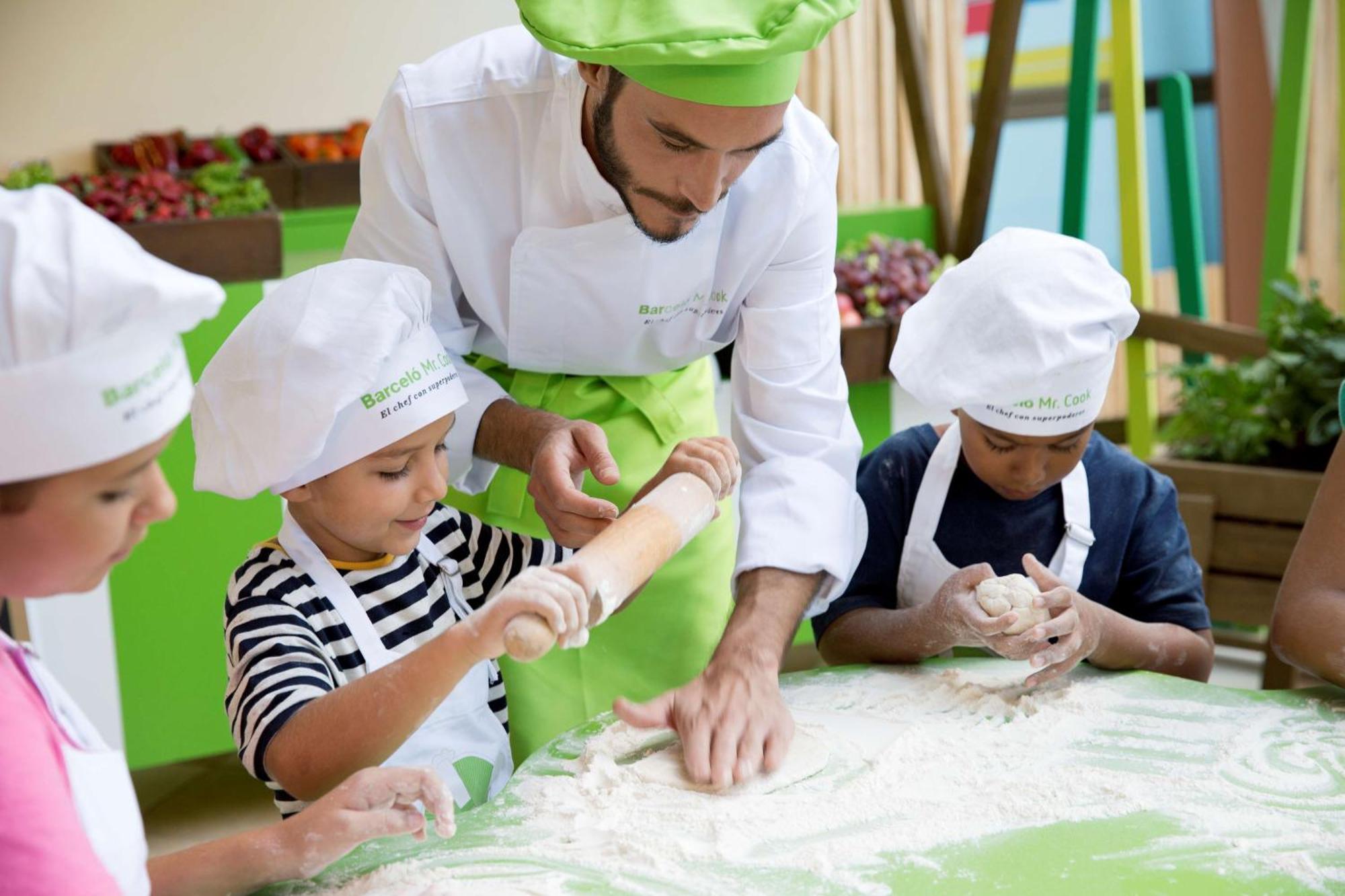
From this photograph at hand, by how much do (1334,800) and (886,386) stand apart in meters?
2.49

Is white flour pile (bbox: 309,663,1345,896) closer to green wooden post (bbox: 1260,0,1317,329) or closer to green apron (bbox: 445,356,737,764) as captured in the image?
green apron (bbox: 445,356,737,764)

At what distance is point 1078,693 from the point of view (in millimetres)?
1742

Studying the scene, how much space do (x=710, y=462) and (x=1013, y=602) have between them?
0.43 meters

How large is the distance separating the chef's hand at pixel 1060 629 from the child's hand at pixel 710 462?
40cm

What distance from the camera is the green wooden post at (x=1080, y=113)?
424cm

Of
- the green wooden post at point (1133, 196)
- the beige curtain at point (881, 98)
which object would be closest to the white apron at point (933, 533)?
the green wooden post at point (1133, 196)

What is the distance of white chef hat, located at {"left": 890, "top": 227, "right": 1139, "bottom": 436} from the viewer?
1.83 metres

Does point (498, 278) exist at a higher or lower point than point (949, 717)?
higher

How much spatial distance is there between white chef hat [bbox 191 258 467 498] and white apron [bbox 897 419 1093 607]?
78cm

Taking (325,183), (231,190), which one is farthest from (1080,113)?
(231,190)

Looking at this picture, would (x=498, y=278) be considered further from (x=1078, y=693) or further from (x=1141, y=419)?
(x=1141, y=419)

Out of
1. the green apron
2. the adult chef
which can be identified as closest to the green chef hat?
the adult chef

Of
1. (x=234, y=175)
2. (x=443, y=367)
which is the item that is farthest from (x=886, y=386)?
(x=443, y=367)

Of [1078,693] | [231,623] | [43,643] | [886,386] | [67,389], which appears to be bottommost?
[43,643]
